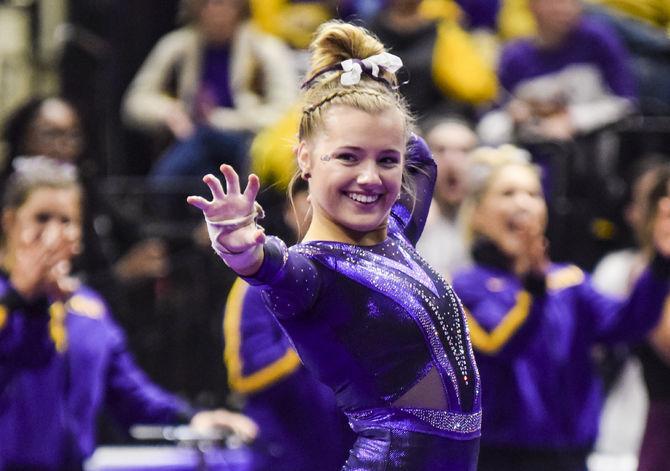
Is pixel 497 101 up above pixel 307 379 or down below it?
above

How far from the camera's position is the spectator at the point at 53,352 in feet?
13.0

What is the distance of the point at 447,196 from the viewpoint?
5398mm

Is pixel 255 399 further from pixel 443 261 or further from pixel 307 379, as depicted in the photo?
pixel 443 261

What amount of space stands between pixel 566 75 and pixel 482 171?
210 centimetres

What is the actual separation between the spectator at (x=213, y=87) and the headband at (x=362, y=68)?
10.9ft

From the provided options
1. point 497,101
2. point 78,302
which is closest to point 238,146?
point 497,101

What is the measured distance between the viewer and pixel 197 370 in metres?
6.00

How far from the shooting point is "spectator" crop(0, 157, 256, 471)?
3963 mm

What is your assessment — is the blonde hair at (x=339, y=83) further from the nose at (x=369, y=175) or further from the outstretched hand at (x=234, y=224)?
the outstretched hand at (x=234, y=224)

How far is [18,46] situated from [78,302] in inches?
149

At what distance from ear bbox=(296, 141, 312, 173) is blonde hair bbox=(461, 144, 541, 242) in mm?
1701

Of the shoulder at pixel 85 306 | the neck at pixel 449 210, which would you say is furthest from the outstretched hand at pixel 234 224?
the neck at pixel 449 210

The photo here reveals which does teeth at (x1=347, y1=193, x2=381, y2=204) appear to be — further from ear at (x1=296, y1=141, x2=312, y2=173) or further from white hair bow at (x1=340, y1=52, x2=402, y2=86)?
white hair bow at (x1=340, y1=52, x2=402, y2=86)

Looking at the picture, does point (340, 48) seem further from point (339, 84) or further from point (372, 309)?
point (372, 309)
